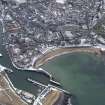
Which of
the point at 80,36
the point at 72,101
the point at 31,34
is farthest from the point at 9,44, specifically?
the point at 72,101

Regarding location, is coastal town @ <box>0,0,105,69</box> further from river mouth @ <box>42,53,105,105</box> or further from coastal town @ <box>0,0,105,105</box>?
river mouth @ <box>42,53,105,105</box>

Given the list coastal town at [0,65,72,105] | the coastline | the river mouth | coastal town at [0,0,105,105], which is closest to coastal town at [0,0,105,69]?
coastal town at [0,0,105,105]

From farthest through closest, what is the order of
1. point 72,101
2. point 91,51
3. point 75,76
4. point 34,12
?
1. point 34,12
2. point 91,51
3. point 75,76
4. point 72,101

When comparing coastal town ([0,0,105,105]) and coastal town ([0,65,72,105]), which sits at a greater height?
coastal town ([0,0,105,105])

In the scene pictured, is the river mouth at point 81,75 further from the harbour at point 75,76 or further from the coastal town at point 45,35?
the coastal town at point 45,35

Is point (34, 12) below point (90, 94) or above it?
above

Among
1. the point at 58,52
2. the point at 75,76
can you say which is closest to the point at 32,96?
the point at 75,76

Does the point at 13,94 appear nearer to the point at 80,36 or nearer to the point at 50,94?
the point at 50,94
